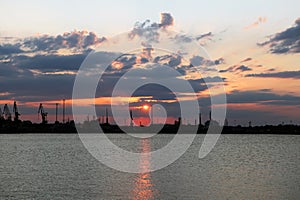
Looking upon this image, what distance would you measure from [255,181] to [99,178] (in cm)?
1954

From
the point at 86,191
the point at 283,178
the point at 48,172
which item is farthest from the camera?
the point at 48,172

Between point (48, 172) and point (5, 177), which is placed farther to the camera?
point (48, 172)

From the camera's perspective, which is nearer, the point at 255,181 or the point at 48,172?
the point at 255,181

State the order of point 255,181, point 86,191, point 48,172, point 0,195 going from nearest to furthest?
point 0,195 → point 86,191 → point 255,181 → point 48,172

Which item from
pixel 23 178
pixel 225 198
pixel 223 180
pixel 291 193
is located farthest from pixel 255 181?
pixel 23 178

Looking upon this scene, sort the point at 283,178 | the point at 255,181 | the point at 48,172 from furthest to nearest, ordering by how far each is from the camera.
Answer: the point at 48,172, the point at 283,178, the point at 255,181

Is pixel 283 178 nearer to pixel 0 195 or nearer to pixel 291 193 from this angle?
pixel 291 193

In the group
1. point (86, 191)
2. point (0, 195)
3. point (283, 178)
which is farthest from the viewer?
point (283, 178)

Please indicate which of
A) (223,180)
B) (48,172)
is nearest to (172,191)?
(223,180)

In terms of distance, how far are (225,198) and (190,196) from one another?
3.38m

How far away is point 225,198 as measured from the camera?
4444 centimetres

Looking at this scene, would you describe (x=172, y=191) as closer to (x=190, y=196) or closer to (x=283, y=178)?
(x=190, y=196)

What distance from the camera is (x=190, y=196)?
45062 mm

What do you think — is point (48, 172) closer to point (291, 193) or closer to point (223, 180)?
point (223, 180)
